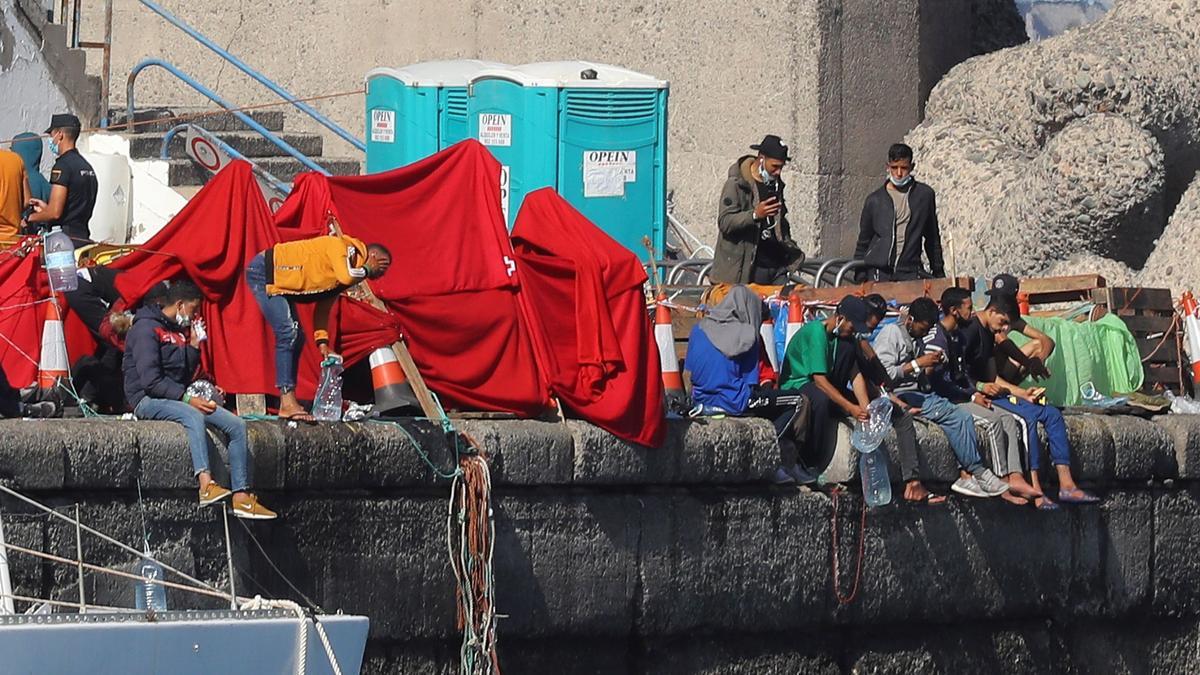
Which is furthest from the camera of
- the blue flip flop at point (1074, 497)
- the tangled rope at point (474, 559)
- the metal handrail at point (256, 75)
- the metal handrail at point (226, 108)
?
the metal handrail at point (256, 75)

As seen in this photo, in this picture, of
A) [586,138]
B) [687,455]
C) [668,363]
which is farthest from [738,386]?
[586,138]

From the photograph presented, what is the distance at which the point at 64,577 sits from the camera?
980 cm

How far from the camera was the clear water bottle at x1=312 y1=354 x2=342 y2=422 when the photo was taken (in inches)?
423

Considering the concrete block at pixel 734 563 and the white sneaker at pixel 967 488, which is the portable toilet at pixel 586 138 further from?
the concrete block at pixel 734 563

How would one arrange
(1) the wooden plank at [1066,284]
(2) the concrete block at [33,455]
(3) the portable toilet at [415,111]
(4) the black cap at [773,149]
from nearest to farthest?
1. (2) the concrete block at [33,455]
2. (4) the black cap at [773,149]
3. (1) the wooden plank at [1066,284]
4. (3) the portable toilet at [415,111]

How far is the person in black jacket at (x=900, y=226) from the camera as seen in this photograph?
49.5ft

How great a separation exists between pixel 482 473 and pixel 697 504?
147 centimetres

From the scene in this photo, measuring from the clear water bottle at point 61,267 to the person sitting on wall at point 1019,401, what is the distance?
4886 mm

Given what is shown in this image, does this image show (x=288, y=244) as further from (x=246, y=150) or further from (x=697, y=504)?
(x=246, y=150)

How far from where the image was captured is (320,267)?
1080 centimetres

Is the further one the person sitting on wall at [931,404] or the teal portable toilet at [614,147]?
the teal portable toilet at [614,147]

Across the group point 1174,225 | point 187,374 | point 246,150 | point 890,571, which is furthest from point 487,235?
point 1174,225

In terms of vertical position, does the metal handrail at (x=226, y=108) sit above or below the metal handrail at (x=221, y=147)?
above

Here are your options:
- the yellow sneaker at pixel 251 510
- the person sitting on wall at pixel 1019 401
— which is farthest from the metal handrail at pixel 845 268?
the yellow sneaker at pixel 251 510
